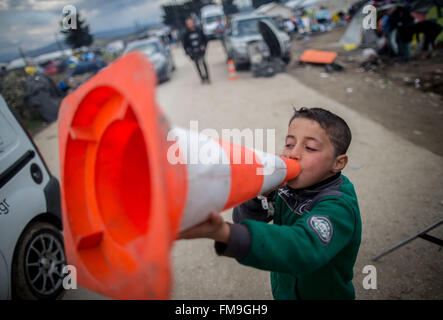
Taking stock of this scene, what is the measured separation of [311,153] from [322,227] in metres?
0.38

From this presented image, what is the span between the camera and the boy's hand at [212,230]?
0.73 metres

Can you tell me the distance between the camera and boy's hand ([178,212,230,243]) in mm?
726

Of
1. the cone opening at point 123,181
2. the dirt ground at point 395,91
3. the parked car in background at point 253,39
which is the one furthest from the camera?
the parked car in background at point 253,39

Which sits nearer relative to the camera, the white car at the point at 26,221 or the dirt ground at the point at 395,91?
the white car at the point at 26,221

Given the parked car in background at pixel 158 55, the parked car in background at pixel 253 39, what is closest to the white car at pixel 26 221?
the parked car in background at pixel 253 39

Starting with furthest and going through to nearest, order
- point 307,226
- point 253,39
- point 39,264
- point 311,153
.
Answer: point 253,39
point 39,264
point 311,153
point 307,226

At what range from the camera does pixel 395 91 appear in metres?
6.21

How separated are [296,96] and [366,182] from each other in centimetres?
389

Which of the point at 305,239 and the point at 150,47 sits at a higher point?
the point at 150,47

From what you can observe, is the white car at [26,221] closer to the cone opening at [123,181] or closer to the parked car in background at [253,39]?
the cone opening at [123,181]

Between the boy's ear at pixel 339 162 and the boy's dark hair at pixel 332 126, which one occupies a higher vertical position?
the boy's dark hair at pixel 332 126

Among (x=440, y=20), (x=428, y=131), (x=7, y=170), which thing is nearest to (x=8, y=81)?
(x=7, y=170)

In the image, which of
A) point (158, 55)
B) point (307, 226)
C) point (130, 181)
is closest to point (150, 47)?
point (158, 55)

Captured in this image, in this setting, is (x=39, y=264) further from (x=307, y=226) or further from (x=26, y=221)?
(x=307, y=226)
